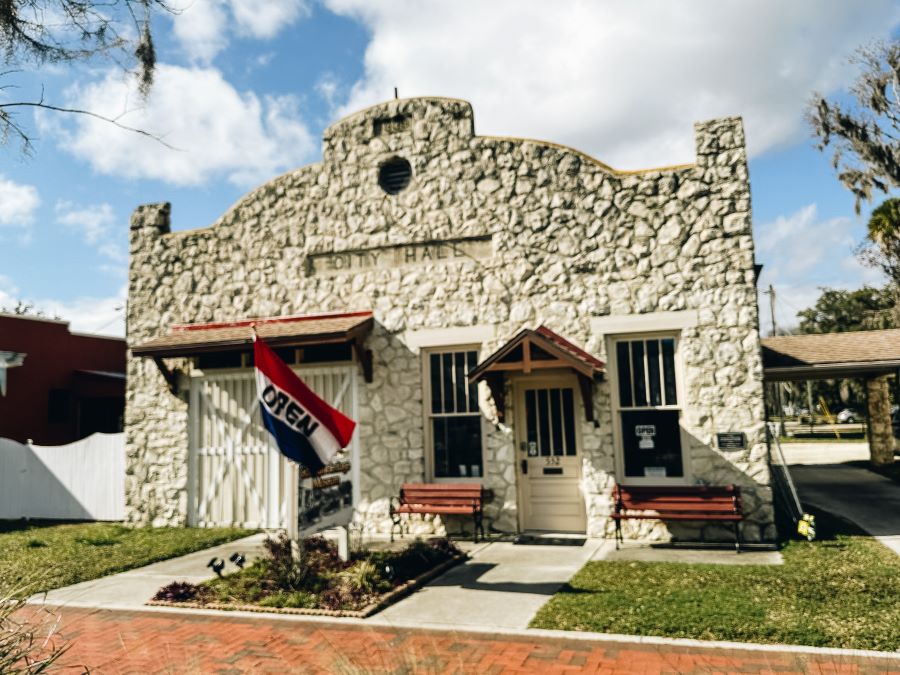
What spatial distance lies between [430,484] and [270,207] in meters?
5.80

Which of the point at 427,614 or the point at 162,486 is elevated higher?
the point at 162,486

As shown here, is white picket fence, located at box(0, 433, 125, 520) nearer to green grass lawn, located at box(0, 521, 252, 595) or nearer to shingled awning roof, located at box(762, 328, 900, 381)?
green grass lawn, located at box(0, 521, 252, 595)

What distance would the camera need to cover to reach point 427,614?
6.39m

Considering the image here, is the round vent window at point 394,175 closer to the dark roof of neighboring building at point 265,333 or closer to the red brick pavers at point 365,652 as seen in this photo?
the dark roof of neighboring building at point 265,333

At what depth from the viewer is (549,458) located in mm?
10273

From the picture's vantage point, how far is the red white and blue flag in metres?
7.16

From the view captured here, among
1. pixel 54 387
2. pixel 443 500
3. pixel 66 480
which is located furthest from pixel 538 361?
pixel 54 387

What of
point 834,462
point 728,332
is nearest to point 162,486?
point 728,332

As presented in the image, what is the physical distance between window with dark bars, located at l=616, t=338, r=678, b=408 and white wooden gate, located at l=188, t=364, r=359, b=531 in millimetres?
4457

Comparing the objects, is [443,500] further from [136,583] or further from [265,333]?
[136,583]

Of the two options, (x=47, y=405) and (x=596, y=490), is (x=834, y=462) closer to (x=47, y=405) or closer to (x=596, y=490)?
(x=596, y=490)

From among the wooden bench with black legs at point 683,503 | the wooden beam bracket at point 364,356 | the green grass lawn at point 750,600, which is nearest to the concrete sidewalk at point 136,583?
the wooden beam bracket at point 364,356

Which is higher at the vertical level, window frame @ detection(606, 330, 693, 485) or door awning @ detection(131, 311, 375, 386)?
door awning @ detection(131, 311, 375, 386)

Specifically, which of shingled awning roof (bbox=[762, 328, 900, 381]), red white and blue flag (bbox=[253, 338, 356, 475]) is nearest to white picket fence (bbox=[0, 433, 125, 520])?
red white and blue flag (bbox=[253, 338, 356, 475])
